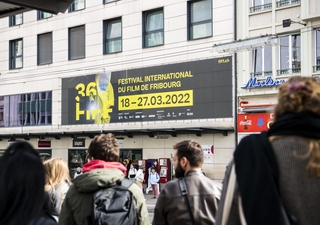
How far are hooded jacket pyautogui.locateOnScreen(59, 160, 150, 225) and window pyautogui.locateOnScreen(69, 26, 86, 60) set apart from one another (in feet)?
87.7

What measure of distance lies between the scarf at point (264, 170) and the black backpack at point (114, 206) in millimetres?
1921

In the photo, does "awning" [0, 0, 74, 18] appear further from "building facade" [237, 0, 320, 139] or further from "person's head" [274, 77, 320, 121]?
"building facade" [237, 0, 320, 139]

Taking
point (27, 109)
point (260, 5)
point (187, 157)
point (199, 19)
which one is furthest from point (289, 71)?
point (27, 109)

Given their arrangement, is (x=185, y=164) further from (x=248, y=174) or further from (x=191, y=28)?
(x=191, y=28)

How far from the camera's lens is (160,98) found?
86.8ft

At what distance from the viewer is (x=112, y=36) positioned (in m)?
29.0

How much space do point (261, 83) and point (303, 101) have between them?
68.9ft

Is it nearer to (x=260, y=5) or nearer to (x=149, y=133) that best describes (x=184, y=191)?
(x=260, y=5)

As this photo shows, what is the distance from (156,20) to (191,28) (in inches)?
101

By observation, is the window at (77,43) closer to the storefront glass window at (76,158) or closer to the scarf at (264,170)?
the storefront glass window at (76,158)

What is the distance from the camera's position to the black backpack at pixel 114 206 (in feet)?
12.4

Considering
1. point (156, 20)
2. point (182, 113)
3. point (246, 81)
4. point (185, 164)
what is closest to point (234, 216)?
point (185, 164)

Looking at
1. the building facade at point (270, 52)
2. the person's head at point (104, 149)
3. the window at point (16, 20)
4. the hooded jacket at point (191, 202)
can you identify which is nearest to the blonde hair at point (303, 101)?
the hooded jacket at point (191, 202)

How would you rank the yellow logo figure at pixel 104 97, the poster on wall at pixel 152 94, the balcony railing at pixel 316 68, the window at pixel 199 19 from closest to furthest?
the balcony railing at pixel 316 68 < the poster on wall at pixel 152 94 < the window at pixel 199 19 < the yellow logo figure at pixel 104 97
